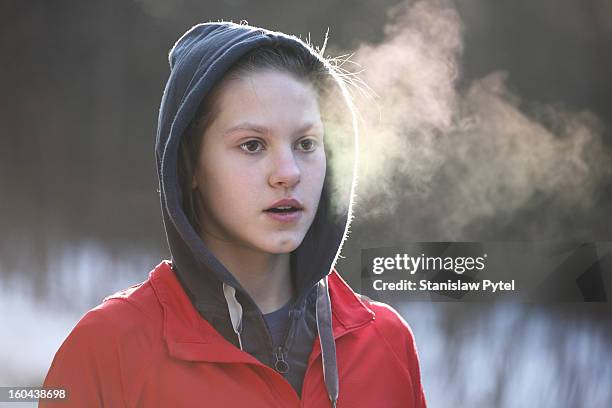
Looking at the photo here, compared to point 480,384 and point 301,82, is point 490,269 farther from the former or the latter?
point 301,82

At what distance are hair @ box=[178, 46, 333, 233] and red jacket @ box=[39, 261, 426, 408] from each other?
0.14 m

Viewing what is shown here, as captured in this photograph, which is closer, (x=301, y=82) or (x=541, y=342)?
(x=301, y=82)

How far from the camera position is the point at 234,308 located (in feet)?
4.18

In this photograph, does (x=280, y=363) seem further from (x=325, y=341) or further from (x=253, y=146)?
(x=253, y=146)

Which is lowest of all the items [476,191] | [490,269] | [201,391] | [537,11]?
[201,391]

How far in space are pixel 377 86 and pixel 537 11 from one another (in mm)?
785

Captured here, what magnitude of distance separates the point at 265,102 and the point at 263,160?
0.09m

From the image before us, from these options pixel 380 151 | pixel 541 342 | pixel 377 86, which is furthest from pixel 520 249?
pixel 377 86

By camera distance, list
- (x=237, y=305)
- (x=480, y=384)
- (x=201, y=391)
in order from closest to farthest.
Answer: (x=201, y=391), (x=237, y=305), (x=480, y=384)

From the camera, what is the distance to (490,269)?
3307 millimetres

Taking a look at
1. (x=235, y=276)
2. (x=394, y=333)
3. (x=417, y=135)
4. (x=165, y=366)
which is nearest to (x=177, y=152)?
(x=235, y=276)

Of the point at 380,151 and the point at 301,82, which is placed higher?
the point at 380,151

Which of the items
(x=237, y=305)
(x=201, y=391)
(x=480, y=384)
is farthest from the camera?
(x=480, y=384)

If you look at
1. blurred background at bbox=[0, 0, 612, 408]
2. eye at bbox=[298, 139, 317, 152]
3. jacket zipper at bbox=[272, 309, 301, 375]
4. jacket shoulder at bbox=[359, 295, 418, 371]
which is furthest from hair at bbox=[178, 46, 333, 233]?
blurred background at bbox=[0, 0, 612, 408]
